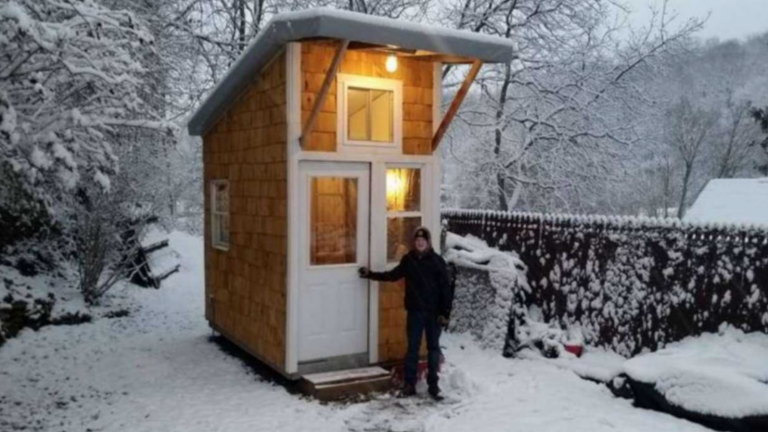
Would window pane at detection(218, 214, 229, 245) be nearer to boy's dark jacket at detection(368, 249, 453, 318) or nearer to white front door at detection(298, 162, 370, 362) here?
white front door at detection(298, 162, 370, 362)

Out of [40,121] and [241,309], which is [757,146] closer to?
[241,309]

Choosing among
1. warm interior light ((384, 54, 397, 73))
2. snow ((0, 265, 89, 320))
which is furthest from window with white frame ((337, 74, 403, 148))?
snow ((0, 265, 89, 320))

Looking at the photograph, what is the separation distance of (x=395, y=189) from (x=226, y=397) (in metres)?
2.63

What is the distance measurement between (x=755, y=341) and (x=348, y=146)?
13.8 ft

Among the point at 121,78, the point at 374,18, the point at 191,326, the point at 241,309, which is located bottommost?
the point at 191,326

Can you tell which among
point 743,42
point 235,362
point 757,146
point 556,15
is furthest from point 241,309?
point 743,42

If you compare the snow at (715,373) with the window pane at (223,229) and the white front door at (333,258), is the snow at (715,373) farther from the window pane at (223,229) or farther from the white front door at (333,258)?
the window pane at (223,229)

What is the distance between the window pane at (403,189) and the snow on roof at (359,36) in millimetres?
1325

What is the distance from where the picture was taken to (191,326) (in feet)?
29.2

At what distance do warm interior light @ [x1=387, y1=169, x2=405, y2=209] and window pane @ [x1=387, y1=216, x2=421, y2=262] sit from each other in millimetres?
164

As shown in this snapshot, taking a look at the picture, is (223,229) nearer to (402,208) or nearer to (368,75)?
(402,208)

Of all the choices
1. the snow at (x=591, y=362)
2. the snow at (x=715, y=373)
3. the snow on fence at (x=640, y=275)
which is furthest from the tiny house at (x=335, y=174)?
the snow at (x=715, y=373)

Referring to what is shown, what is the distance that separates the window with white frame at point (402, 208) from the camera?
6.32 meters

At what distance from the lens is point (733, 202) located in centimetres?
1248
